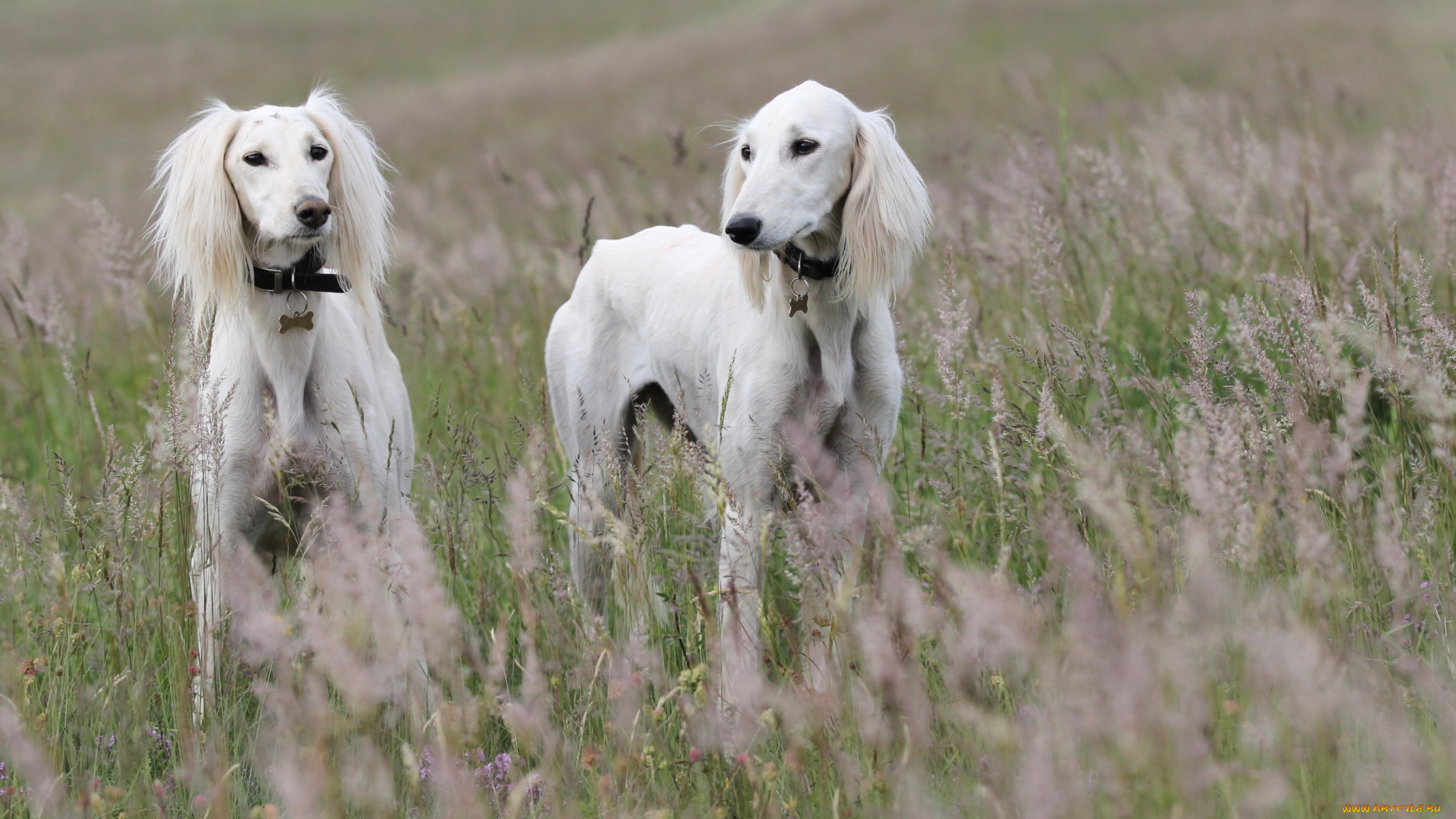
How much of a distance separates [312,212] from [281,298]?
1.25ft

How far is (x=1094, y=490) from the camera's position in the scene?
5.22 ft

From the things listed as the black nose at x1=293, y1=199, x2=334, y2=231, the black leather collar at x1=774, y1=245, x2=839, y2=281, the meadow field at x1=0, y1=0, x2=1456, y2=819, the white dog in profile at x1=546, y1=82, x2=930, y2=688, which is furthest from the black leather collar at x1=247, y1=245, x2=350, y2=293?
the black leather collar at x1=774, y1=245, x2=839, y2=281

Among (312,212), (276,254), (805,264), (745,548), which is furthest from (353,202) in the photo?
(745,548)

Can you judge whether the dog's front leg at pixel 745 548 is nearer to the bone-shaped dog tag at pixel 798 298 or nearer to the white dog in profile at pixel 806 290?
the white dog in profile at pixel 806 290

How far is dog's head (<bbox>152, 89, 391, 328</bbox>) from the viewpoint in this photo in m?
3.18

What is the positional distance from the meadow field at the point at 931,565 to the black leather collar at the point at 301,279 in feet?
1.68

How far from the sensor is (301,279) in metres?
3.27

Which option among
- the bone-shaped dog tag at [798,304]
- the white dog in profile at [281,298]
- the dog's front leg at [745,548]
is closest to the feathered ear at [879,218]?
the bone-shaped dog tag at [798,304]

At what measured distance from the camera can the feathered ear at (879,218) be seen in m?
3.09

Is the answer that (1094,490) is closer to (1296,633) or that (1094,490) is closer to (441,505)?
(1296,633)

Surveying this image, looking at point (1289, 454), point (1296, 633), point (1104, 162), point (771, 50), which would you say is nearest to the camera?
point (1296, 633)

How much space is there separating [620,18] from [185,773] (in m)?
41.0

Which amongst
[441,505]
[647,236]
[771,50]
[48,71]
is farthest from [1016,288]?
[48,71]

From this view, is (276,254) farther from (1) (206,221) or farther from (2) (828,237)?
(2) (828,237)
